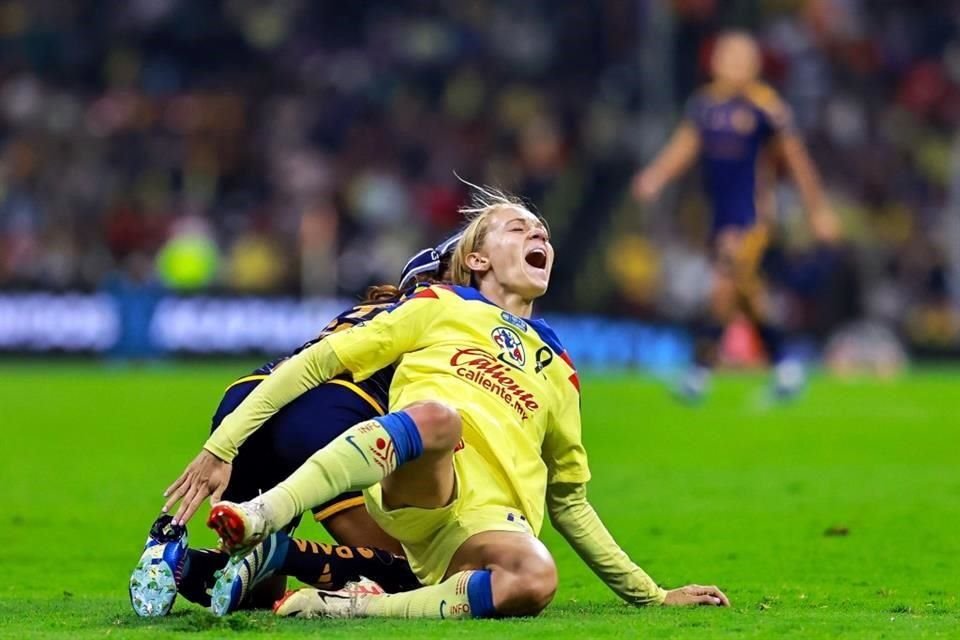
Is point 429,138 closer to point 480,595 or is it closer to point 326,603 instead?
point 326,603

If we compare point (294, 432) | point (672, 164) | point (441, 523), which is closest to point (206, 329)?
point (672, 164)

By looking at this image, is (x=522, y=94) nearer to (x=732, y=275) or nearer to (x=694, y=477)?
(x=732, y=275)

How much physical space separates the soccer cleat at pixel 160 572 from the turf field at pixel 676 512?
0.09m

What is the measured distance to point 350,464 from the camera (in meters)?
4.73

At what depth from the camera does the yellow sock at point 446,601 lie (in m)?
4.91

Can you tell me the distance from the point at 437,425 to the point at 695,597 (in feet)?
3.53

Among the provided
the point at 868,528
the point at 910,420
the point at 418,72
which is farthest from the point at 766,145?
the point at 418,72

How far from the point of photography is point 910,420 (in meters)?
13.7

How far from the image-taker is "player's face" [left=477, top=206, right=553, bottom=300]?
555 cm

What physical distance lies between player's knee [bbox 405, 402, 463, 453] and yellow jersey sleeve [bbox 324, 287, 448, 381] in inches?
17.0

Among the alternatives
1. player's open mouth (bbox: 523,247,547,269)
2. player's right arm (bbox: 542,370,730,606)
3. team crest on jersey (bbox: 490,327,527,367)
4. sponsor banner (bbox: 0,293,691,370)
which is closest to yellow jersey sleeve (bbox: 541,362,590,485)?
player's right arm (bbox: 542,370,730,606)

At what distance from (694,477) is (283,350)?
12.3m

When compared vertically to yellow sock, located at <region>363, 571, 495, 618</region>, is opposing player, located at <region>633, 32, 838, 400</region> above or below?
above

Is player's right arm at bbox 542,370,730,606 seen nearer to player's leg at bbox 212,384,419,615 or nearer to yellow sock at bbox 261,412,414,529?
player's leg at bbox 212,384,419,615
